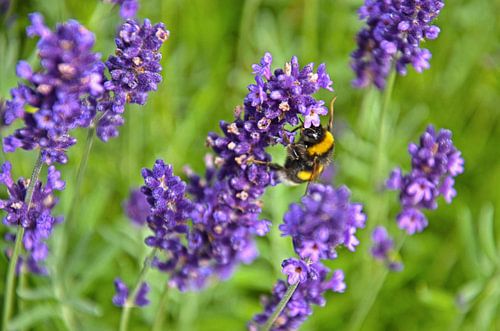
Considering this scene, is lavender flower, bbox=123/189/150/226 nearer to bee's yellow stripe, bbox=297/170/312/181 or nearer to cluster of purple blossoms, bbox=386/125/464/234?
bee's yellow stripe, bbox=297/170/312/181

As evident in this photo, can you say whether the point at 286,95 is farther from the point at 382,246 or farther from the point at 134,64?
the point at 382,246

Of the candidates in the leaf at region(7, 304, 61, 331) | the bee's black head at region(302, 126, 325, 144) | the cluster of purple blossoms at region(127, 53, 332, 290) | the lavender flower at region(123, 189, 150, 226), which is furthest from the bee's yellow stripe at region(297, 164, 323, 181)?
the leaf at region(7, 304, 61, 331)

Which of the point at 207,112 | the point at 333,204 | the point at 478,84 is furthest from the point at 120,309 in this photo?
the point at 478,84

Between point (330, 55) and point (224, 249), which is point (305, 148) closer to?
point (224, 249)

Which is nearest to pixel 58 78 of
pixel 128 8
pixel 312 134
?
pixel 312 134

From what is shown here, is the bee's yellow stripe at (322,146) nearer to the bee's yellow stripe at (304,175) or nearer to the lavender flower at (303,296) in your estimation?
the bee's yellow stripe at (304,175)

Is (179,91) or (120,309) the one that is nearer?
(120,309)

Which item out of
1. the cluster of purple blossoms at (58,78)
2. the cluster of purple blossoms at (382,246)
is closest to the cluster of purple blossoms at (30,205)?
the cluster of purple blossoms at (58,78)
